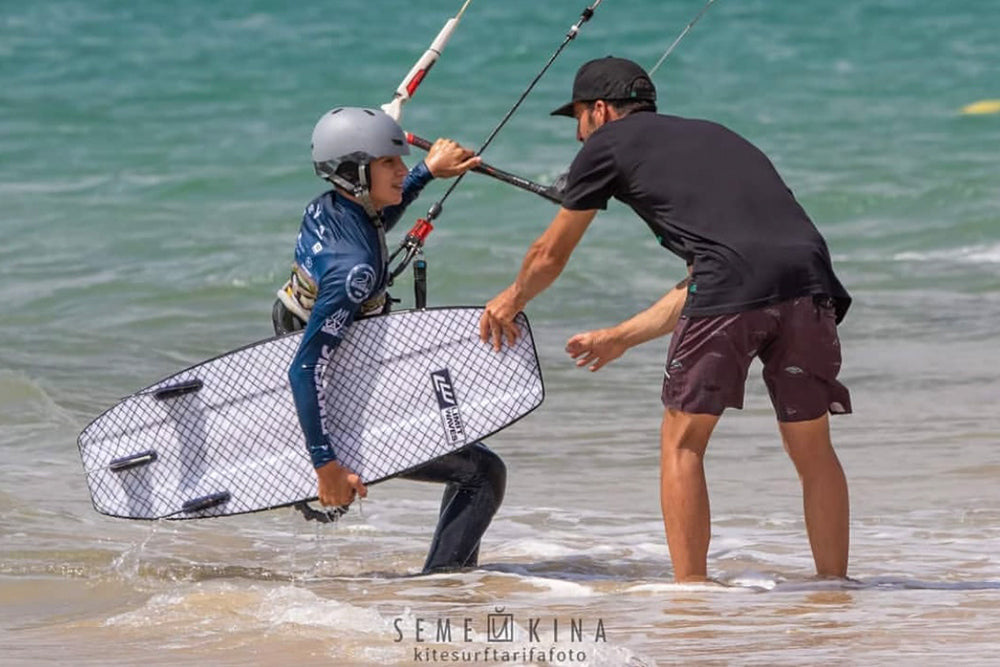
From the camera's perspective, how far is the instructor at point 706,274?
5332mm

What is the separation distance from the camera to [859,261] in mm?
16078

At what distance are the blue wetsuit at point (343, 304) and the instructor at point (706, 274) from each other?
49cm

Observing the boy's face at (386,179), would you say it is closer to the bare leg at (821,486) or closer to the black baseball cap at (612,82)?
the black baseball cap at (612,82)

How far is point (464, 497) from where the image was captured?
19.6ft

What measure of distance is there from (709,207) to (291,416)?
63.5 inches

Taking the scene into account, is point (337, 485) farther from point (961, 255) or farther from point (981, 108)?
point (981, 108)

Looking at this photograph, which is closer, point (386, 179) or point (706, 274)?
point (706, 274)

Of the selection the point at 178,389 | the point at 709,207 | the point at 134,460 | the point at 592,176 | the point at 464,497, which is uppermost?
the point at 592,176

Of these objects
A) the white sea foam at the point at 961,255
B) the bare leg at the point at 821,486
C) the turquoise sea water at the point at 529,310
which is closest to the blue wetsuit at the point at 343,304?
the turquoise sea water at the point at 529,310

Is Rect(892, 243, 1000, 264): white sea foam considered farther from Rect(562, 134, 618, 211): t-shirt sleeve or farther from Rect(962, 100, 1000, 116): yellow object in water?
Rect(562, 134, 618, 211): t-shirt sleeve

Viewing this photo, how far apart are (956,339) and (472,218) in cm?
759

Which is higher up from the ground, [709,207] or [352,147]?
[352,147]

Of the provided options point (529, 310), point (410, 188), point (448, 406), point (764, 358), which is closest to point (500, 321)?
point (448, 406)

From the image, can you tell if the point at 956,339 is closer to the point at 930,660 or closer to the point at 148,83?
the point at 930,660
